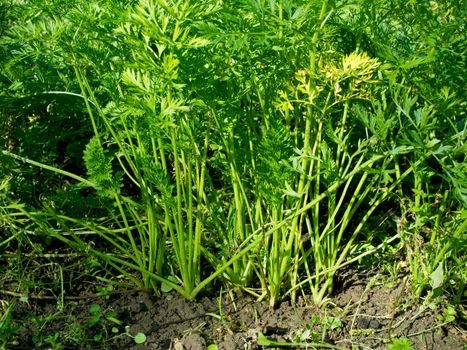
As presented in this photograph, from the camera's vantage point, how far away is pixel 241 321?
6.35 ft

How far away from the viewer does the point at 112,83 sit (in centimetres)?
191

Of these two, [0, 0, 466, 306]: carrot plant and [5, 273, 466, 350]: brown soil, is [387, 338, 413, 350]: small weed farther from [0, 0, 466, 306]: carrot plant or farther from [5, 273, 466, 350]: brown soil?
[0, 0, 466, 306]: carrot plant

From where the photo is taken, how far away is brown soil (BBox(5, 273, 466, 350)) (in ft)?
6.08

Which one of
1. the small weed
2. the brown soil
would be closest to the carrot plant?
the brown soil

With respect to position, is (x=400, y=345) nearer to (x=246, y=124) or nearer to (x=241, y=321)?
(x=241, y=321)

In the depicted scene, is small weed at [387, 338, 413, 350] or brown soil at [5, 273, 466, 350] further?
brown soil at [5, 273, 466, 350]

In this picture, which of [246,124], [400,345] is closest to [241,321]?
[400,345]

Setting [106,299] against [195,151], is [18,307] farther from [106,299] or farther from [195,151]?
[195,151]

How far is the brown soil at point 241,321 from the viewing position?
185 cm

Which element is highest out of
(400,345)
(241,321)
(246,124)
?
(246,124)

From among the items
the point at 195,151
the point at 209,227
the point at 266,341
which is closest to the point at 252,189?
the point at 209,227

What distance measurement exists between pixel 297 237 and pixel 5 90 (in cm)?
108

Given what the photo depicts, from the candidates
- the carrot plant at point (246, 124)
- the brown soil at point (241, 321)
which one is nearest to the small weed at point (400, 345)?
the brown soil at point (241, 321)

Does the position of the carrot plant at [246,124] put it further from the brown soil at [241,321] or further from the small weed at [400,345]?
the small weed at [400,345]
